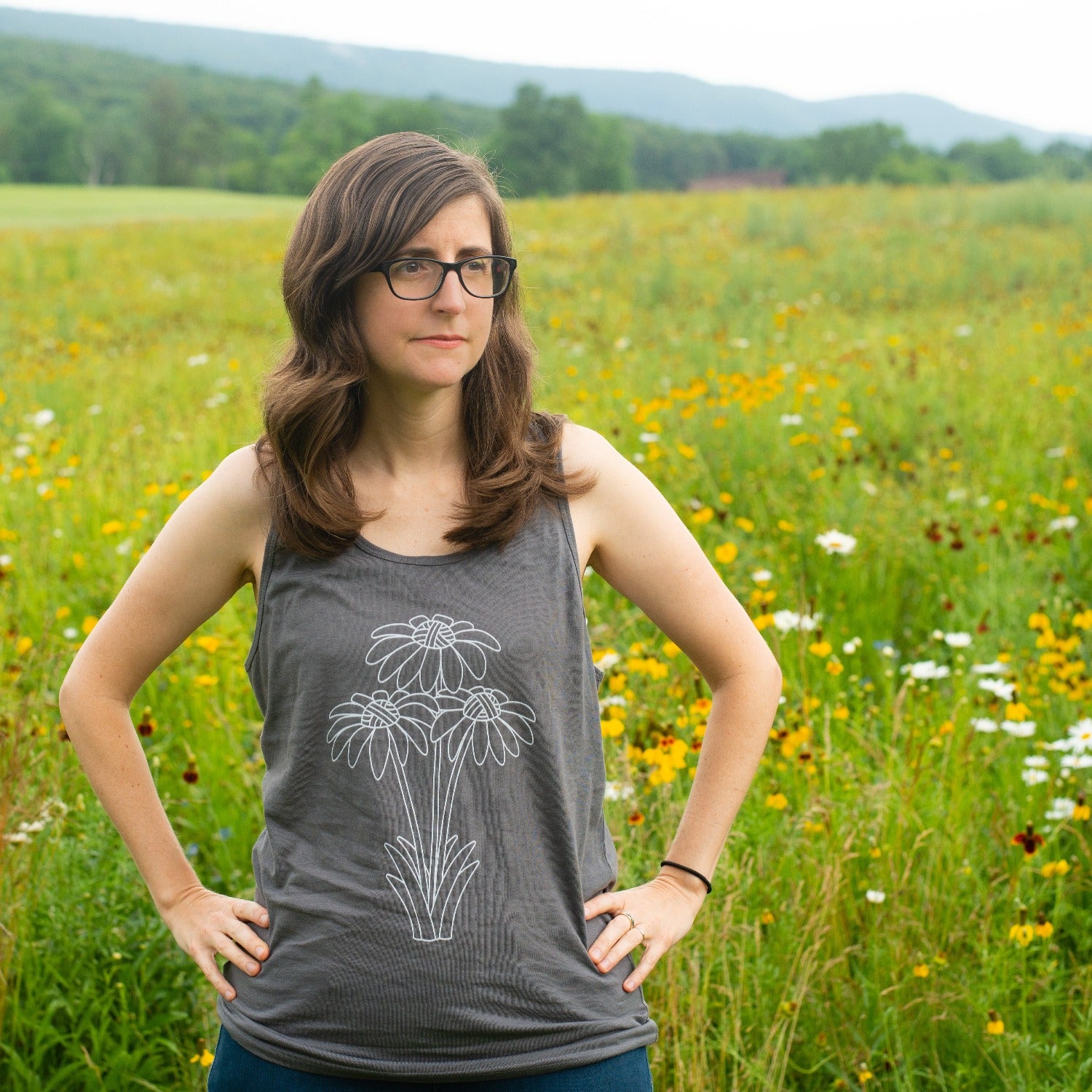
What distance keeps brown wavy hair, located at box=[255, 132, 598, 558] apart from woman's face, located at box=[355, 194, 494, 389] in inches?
0.7

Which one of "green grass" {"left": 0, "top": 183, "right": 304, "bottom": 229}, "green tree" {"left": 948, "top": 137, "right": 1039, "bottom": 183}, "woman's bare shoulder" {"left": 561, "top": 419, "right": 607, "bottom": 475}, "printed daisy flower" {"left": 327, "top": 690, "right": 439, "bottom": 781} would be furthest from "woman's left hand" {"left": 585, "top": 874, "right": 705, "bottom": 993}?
"green tree" {"left": 948, "top": 137, "right": 1039, "bottom": 183}

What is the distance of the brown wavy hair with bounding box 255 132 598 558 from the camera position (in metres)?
1.43

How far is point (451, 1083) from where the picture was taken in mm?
1326

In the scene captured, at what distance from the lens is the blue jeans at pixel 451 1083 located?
1326 millimetres

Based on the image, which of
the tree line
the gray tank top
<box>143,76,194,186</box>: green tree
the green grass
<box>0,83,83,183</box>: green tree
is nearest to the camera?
the gray tank top

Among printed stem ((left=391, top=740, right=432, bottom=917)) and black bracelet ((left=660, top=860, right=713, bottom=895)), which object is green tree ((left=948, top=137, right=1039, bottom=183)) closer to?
black bracelet ((left=660, top=860, right=713, bottom=895))

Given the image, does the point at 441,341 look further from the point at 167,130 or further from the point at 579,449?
the point at 167,130

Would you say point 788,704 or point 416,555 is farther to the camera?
point 788,704

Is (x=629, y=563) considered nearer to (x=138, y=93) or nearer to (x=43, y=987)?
(x=43, y=987)

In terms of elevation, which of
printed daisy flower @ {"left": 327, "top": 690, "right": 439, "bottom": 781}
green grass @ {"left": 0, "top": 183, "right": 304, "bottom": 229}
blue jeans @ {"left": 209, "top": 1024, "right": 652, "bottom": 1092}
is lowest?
green grass @ {"left": 0, "top": 183, "right": 304, "bottom": 229}

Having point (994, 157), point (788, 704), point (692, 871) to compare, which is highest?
point (994, 157)

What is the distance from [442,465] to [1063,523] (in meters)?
3.11

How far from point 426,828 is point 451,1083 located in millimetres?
291

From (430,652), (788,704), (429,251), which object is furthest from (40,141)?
(430,652)
